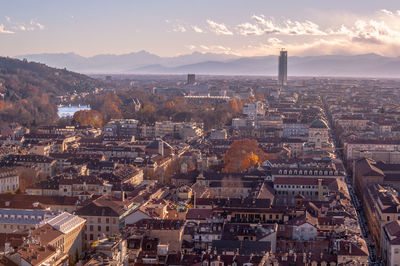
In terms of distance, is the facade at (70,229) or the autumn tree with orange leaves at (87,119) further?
the autumn tree with orange leaves at (87,119)

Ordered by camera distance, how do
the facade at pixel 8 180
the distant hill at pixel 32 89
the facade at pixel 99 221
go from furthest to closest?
the distant hill at pixel 32 89 < the facade at pixel 8 180 < the facade at pixel 99 221

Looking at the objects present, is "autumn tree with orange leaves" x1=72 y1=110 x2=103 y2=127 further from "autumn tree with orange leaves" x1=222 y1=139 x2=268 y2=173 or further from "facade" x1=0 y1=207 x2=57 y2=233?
"facade" x1=0 y1=207 x2=57 y2=233

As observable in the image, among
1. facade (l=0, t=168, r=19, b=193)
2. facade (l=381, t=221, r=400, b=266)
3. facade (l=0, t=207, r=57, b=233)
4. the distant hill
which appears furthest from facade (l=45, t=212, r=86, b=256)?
the distant hill

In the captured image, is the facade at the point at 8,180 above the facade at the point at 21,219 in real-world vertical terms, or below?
below

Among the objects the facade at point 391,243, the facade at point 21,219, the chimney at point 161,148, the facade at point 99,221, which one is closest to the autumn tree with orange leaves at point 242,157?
the chimney at point 161,148

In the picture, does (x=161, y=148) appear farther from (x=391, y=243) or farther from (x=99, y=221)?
(x=391, y=243)

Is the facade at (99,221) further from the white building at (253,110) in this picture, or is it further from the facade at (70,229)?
the white building at (253,110)

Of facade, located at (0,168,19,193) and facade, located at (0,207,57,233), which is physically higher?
facade, located at (0,207,57,233)
